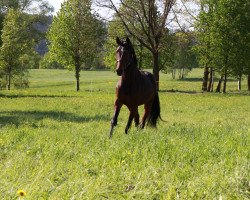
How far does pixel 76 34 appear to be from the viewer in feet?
168

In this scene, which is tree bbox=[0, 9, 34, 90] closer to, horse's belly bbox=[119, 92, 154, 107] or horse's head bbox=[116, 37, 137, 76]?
horse's belly bbox=[119, 92, 154, 107]

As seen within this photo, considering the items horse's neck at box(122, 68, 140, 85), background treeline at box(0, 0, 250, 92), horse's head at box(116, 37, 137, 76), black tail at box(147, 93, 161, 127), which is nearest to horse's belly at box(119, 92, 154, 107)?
horse's neck at box(122, 68, 140, 85)

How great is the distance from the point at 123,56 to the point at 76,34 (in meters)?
41.8

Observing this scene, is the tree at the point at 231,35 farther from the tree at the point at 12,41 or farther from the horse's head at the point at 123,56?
the horse's head at the point at 123,56

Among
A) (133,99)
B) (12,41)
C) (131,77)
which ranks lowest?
(133,99)

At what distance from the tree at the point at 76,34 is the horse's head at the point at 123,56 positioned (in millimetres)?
38958

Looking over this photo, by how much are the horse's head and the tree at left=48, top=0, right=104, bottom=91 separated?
128ft

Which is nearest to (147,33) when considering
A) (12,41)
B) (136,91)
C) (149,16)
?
(149,16)

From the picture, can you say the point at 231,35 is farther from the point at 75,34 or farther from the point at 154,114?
the point at 154,114

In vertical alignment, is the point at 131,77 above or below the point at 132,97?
above

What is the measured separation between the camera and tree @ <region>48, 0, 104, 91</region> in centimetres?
4991

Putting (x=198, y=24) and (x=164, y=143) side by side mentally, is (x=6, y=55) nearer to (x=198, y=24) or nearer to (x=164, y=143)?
(x=198, y=24)

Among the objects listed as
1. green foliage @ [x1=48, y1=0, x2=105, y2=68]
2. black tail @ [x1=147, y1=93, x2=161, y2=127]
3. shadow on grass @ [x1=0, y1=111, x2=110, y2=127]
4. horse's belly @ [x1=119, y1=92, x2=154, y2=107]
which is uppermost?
green foliage @ [x1=48, y1=0, x2=105, y2=68]

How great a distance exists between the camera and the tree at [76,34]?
49912mm
